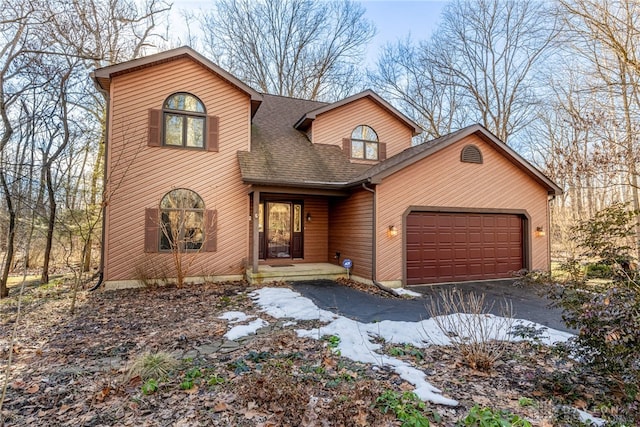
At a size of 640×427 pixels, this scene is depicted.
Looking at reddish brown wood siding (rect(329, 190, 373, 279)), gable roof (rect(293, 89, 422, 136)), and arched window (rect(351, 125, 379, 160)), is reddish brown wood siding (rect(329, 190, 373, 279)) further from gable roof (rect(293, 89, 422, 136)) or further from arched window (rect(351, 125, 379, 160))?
gable roof (rect(293, 89, 422, 136))

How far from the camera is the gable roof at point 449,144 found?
8789 millimetres

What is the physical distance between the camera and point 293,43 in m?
19.5

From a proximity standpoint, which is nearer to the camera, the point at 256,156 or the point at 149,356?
the point at 149,356

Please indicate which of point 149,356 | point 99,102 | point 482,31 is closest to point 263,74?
point 99,102

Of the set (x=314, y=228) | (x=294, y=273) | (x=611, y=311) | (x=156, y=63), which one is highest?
(x=156, y=63)

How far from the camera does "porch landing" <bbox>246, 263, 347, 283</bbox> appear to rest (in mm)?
9188

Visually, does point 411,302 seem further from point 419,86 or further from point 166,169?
point 419,86

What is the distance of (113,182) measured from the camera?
883 cm

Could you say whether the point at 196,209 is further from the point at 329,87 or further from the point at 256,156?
the point at 329,87

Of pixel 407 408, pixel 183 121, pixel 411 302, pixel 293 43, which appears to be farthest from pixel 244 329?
pixel 293 43

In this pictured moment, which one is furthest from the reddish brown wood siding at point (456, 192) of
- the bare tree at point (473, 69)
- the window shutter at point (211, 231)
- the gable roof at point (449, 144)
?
the bare tree at point (473, 69)

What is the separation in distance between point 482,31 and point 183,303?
20807 mm

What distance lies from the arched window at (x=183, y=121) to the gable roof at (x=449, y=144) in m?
4.78

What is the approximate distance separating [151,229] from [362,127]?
7.94 m
